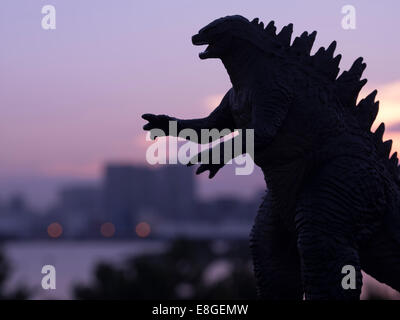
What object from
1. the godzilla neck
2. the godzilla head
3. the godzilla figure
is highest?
the godzilla head

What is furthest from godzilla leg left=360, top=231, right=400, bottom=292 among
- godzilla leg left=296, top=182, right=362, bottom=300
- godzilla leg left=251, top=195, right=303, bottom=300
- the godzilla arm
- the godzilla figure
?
the godzilla arm

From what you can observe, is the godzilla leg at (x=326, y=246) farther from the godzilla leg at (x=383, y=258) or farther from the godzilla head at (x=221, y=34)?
the godzilla head at (x=221, y=34)

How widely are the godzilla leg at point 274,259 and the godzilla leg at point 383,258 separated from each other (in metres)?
0.54

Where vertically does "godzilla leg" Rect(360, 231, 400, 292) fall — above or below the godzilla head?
below

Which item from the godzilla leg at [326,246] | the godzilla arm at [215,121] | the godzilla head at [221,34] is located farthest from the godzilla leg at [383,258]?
the godzilla head at [221,34]

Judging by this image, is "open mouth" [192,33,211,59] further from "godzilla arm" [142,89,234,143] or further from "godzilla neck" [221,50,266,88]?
"godzilla arm" [142,89,234,143]

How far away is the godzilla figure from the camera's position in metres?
6.09

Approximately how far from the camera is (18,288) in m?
27.3

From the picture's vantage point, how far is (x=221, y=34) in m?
6.37

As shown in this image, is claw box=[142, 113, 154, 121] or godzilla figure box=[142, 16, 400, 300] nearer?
godzilla figure box=[142, 16, 400, 300]

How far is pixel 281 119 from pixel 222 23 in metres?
0.87

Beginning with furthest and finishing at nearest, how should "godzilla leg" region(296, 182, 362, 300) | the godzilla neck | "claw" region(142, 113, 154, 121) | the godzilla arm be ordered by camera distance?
1. the godzilla arm
2. "claw" region(142, 113, 154, 121)
3. the godzilla neck
4. "godzilla leg" region(296, 182, 362, 300)

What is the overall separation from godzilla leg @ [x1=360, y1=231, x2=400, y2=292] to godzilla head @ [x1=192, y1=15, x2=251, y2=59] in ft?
5.91
